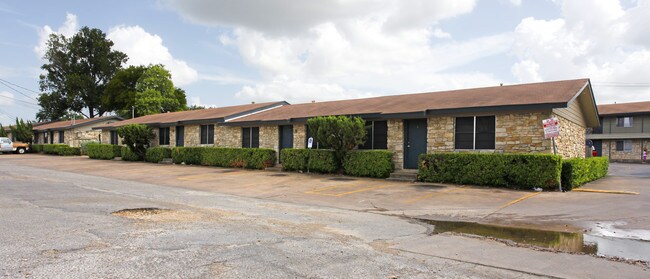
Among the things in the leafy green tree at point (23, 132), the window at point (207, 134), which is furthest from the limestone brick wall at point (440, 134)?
the leafy green tree at point (23, 132)

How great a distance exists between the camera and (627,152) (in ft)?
122

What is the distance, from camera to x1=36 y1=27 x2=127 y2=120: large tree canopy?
6109cm

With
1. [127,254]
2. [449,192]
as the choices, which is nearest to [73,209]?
[127,254]

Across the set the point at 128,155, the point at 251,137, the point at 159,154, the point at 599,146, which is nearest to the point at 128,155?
the point at 128,155

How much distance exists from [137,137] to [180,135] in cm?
271

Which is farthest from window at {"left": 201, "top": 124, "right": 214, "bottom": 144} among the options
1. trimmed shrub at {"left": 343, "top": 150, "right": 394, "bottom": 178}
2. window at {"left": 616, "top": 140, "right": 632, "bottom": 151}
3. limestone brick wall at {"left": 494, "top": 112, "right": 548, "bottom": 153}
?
window at {"left": 616, "top": 140, "right": 632, "bottom": 151}

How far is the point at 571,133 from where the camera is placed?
1694cm

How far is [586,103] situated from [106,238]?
18957 mm

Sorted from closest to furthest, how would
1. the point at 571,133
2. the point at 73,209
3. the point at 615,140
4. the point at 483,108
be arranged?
the point at 73,209 → the point at 483,108 → the point at 571,133 → the point at 615,140

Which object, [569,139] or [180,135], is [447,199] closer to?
[569,139]

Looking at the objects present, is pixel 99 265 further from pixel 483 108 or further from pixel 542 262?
pixel 483 108

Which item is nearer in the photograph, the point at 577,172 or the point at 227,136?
the point at 577,172

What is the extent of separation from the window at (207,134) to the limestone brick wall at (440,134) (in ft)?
46.9

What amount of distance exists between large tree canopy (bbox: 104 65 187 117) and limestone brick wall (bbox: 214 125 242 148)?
2881 centimetres
